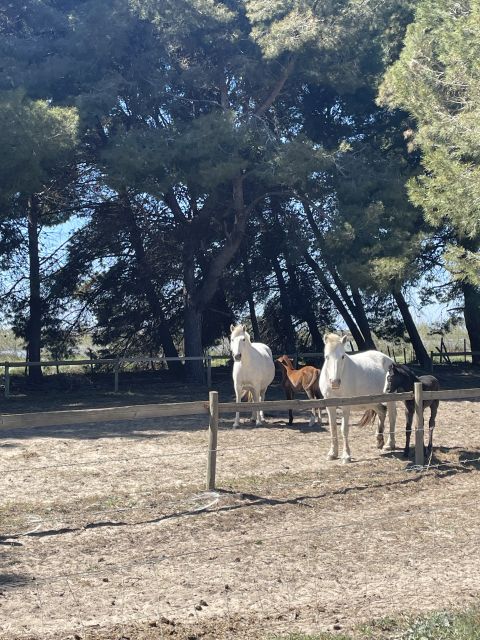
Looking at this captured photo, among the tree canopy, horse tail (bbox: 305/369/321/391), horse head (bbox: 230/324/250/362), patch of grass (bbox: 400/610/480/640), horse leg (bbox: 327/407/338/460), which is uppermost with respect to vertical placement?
the tree canopy

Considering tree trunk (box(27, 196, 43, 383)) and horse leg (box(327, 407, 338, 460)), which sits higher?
tree trunk (box(27, 196, 43, 383))

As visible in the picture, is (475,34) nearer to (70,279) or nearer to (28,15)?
(28,15)

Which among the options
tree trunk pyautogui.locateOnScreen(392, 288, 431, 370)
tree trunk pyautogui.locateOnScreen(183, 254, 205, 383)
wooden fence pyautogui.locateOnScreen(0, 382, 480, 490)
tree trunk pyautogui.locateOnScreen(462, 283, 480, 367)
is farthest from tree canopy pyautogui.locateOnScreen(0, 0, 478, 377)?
wooden fence pyautogui.locateOnScreen(0, 382, 480, 490)

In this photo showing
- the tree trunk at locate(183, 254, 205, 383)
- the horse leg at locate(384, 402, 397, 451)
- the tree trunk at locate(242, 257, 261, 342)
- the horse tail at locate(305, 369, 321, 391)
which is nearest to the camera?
the horse leg at locate(384, 402, 397, 451)

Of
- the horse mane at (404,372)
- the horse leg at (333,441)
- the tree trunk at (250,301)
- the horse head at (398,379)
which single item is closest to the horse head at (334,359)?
the horse leg at (333,441)

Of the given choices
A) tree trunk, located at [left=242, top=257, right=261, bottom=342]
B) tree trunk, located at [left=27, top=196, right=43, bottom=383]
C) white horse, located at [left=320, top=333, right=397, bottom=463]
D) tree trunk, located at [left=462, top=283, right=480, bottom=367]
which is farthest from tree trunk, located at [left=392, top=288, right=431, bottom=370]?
white horse, located at [left=320, top=333, right=397, bottom=463]

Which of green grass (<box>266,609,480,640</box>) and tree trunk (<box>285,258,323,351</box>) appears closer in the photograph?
green grass (<box>266,609,480,640</box>)

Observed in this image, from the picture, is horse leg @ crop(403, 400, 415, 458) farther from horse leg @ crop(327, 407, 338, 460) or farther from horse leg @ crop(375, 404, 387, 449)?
horse leg @ crop(327, 407, 338, 460)

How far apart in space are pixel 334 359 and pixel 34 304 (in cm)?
1589

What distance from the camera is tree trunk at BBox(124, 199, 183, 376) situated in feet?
81.0

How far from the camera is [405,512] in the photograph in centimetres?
850

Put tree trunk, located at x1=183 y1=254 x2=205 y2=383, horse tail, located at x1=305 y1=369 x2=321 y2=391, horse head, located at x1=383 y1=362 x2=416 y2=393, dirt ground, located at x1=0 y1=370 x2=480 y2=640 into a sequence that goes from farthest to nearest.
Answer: tree trunk, located at x1=183 y1=254 x2=205 y2=383 → horse tail, located at x1=305 y1=369 x2=321 y2=391 → horse head, located at x1=383 y1=362 x2=416 y2=393 → dirt ground, located at x1=0 y1=370 x2=480 y2=640

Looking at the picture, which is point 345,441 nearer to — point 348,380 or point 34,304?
point 348,380

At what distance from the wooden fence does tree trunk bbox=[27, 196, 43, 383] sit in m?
15.7
